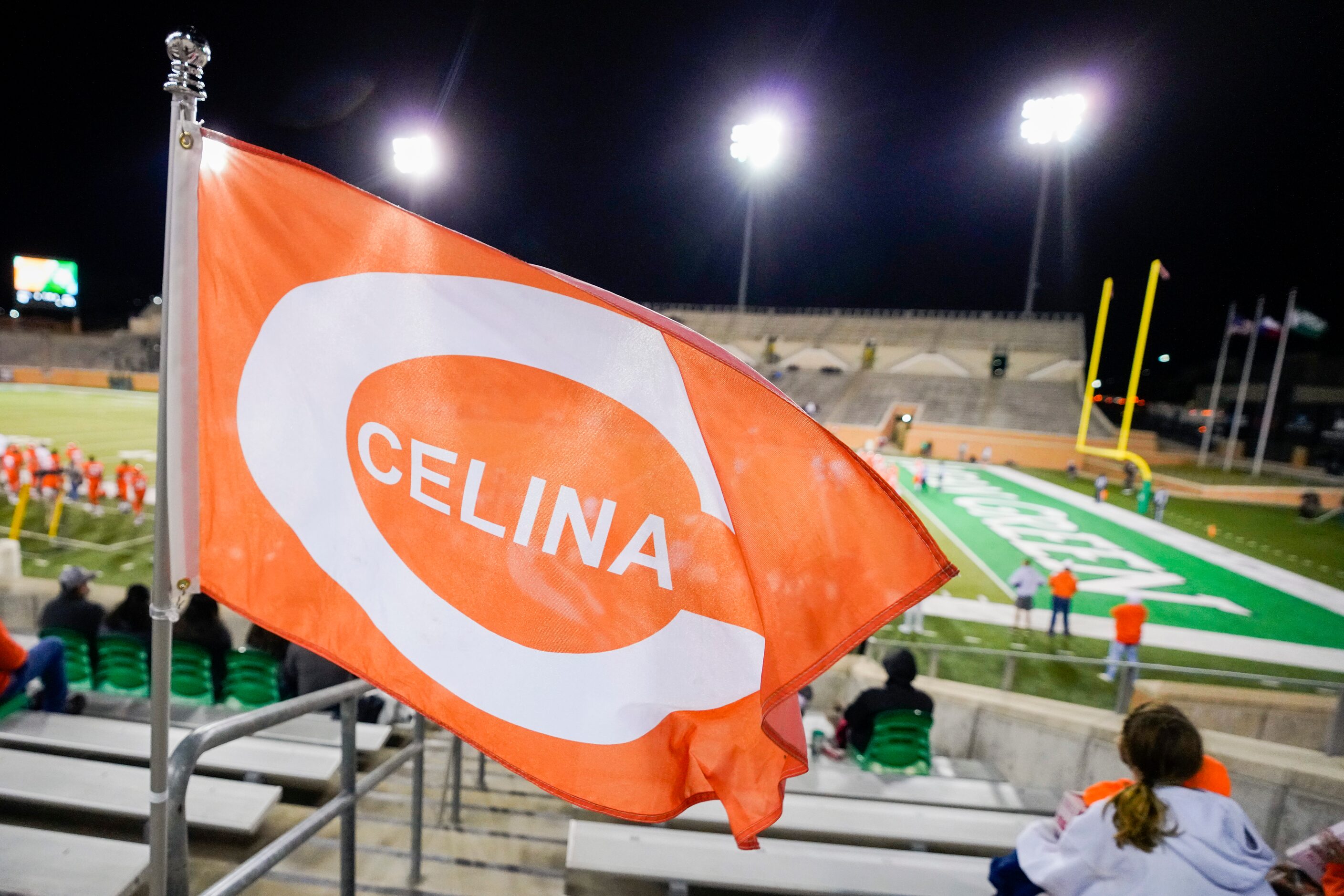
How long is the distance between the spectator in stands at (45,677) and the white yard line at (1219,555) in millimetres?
14664

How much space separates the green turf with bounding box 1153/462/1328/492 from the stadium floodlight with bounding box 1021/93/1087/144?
18.3 metres

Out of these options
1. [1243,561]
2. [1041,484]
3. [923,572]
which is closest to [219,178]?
[923,572]

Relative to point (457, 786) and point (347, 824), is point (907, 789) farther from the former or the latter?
point (347, 824)

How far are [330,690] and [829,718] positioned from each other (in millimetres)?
5097

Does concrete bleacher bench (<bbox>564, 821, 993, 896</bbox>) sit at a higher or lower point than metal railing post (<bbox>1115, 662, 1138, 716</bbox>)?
higher

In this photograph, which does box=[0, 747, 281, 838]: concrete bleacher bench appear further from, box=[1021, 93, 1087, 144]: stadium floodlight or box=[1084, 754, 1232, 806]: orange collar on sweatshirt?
box=[1021, 93, 1087, 144]: stadium floodlight

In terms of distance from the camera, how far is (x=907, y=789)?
12.5ft

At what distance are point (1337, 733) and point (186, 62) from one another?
7.78 meters

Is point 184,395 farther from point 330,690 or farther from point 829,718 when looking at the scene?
point 829,718

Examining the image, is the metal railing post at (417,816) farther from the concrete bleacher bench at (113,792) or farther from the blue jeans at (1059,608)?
the blue jeans at (1059,608)

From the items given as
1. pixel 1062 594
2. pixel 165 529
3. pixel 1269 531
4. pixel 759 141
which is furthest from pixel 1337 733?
pixel 759 141

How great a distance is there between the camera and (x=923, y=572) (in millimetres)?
1626

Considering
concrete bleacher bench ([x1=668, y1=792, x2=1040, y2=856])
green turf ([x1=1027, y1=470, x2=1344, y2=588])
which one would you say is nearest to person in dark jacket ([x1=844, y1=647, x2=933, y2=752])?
concrete bleacher bench ([x1=668, y1=792, x2=1040, y2=856])

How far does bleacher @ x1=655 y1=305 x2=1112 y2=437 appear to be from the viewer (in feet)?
136
